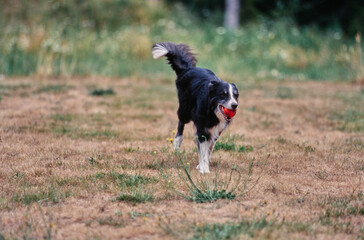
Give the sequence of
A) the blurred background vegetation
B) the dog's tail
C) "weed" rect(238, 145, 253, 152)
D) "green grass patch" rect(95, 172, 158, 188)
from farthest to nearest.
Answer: the blurred background vegetation → "weed" rect(238, 145, 253, 152) → the dog's tail → "green grass patch" rect(95, 172, 158, 188)

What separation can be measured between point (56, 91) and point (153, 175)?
6108mm

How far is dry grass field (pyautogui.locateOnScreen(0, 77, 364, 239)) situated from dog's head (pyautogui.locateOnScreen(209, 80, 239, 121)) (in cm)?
68

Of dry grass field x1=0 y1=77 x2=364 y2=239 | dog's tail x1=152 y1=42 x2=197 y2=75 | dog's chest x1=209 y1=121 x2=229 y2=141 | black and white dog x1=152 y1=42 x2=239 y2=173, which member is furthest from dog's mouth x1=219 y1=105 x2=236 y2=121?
dog's tail x1=152 y1=42 x2=197 y2=75

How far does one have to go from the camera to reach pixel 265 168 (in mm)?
5758

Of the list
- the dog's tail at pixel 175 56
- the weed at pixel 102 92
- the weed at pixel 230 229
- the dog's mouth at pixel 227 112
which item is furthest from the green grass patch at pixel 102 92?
the weed at pixel 230 229

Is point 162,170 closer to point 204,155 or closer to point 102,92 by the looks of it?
point 204,155

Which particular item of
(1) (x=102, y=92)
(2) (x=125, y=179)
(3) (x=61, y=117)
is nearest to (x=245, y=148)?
(2) (x=125, y=179)

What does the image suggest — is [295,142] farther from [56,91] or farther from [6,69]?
[6,69]

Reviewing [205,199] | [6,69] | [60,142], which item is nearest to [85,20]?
[6,69]

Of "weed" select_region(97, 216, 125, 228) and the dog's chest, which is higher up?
the dog's chest

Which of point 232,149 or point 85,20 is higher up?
point 85,20

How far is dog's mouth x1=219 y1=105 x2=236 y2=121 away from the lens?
5.08 metres

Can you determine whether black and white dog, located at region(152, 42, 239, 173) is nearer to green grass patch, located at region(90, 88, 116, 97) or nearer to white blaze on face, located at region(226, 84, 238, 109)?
white blaze on face, located at region(226, 84, 238, 109)

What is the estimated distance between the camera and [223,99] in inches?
203
